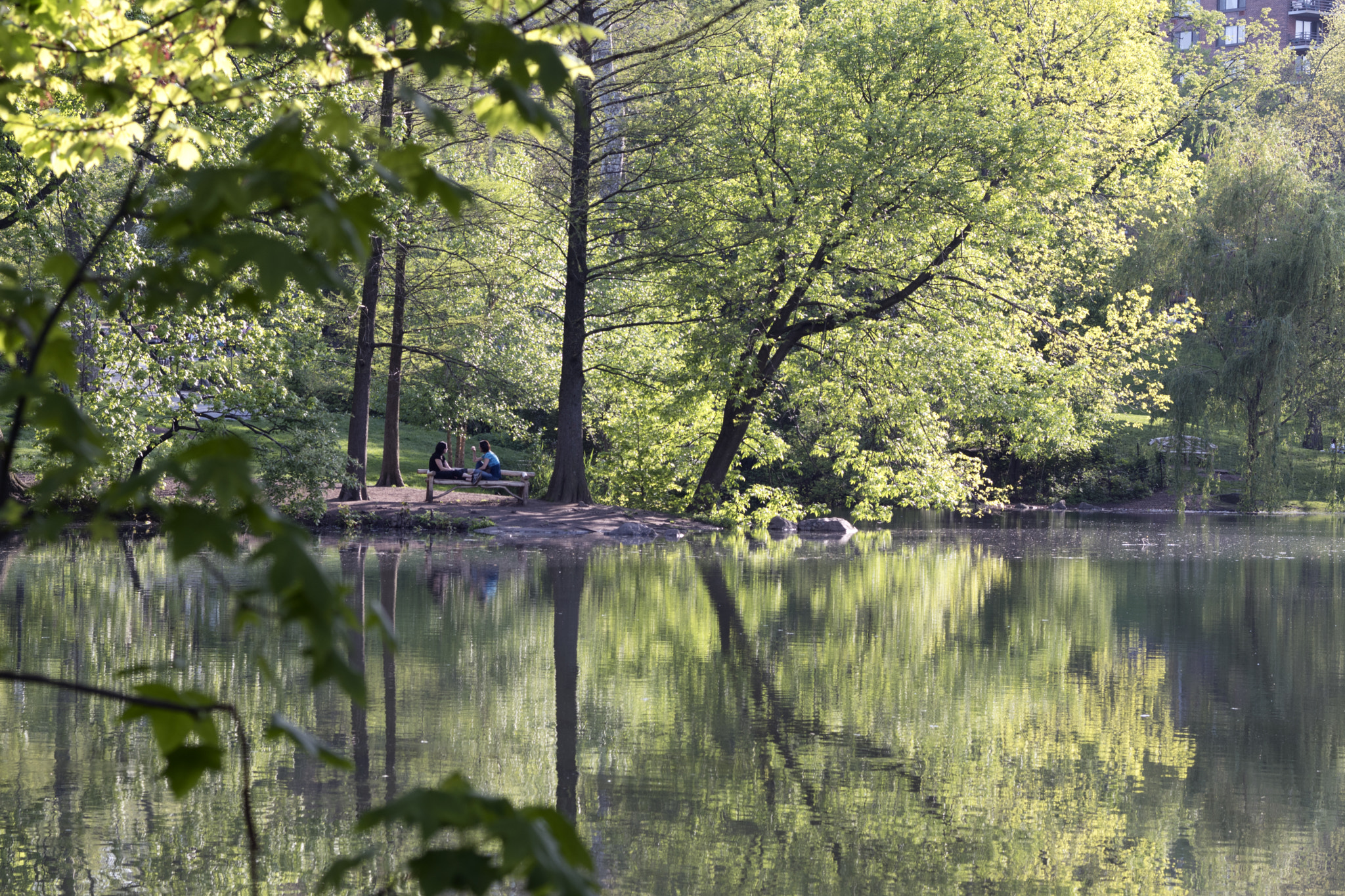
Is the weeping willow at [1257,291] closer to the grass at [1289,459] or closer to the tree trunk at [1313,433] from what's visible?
the grass at [1289,459]

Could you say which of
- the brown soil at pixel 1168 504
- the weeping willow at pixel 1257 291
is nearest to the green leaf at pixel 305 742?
the weeping willow at pixel 1257 291

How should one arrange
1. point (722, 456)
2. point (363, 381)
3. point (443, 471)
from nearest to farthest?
point (363, 381)
point (443, 471)
point (722, 456)

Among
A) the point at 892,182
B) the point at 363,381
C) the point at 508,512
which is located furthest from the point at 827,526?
the point at 363,381

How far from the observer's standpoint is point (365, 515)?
20531mm

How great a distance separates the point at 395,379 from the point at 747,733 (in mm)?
19349

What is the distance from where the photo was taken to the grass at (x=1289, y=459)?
31.2 m

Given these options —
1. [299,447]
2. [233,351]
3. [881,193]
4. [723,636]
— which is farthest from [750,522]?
[723,636]

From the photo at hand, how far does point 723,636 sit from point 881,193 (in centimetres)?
1242

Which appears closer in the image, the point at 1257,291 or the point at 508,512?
the point at 508,512

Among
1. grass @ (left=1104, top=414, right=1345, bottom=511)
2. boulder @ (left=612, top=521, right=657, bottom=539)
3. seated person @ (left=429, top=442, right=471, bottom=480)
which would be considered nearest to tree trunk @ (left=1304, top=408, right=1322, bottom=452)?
grass @ (left=1104, top=414, right=1345, bottom=511)

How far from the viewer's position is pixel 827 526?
1011 inches

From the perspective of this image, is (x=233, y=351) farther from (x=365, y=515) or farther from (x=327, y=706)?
(x=327, y=706)

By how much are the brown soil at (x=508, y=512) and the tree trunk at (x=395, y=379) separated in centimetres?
196

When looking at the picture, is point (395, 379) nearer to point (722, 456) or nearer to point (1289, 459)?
point (722, 456)
